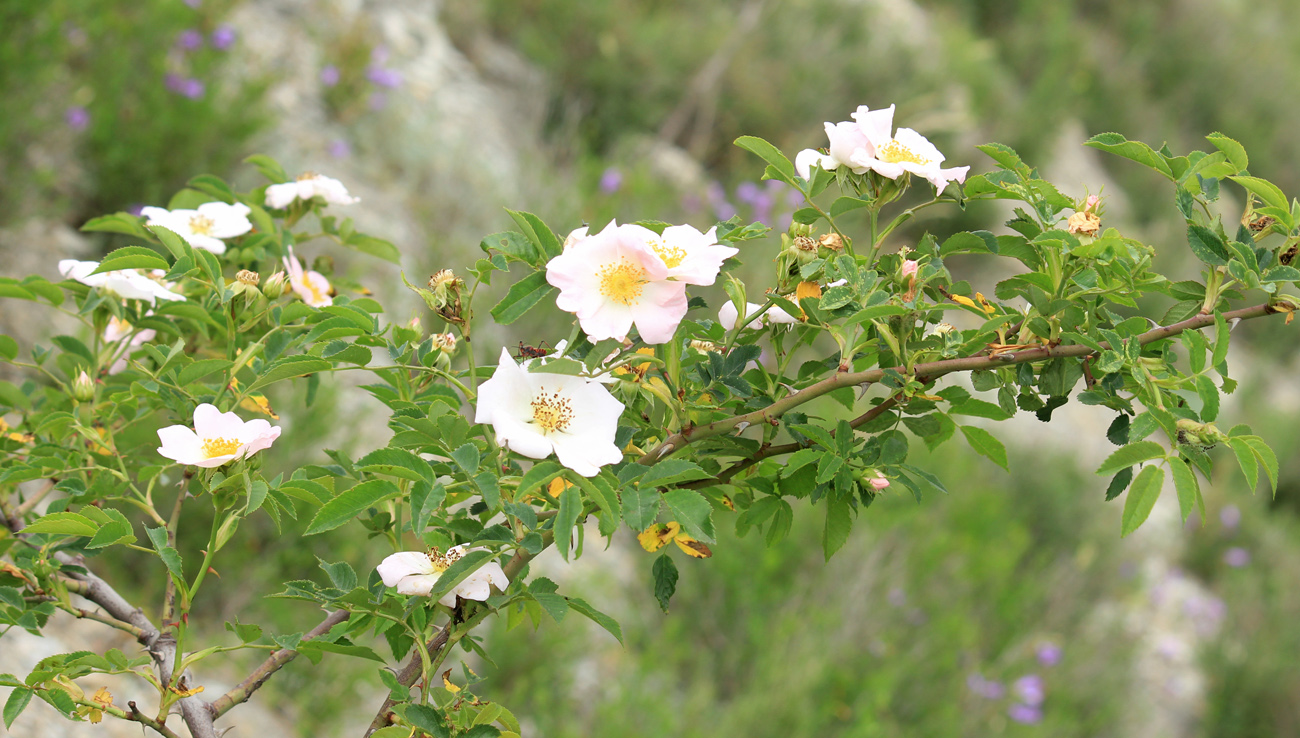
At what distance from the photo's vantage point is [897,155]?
27.6 inches

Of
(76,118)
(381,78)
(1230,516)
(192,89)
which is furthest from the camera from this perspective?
(1230,516)

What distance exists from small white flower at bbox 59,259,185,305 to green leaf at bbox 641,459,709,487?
1.70ft

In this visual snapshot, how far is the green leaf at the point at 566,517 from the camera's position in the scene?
58 cm

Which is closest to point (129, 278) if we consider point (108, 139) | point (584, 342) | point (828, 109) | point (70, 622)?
point (584, 342)

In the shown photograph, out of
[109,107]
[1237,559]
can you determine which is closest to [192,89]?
[109,107]

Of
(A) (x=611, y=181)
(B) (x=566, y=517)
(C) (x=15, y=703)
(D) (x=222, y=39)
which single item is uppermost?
(B) (x=566, y=517)

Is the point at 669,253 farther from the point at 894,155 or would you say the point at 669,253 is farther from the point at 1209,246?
the point at 1209,246

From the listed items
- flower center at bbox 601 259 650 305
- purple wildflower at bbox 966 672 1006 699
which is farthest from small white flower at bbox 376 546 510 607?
purple wildflower at bbox 966 672 1006 699

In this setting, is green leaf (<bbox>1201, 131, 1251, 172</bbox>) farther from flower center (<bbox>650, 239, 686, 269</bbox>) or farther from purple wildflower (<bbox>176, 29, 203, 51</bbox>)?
purple wildflower (<bbox>176, 29, 203, 51</bbox>)

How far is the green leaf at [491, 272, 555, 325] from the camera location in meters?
0.65

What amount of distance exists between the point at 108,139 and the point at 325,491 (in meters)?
2.84

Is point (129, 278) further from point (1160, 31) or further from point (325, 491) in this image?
point (1160, 31)

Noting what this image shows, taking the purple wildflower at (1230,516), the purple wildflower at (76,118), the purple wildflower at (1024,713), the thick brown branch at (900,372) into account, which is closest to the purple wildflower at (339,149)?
the purple wildflower at (76,118)

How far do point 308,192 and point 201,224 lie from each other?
112 millimetres
